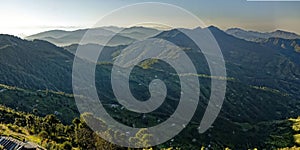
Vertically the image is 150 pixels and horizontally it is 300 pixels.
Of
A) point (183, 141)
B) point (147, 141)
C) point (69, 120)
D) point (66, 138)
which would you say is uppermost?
point (66, 138)

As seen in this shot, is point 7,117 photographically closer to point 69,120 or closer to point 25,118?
point 25,118

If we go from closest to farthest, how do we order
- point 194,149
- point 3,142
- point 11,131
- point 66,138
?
1. point 3,142
2. point 11,131
3. point 66,138
4. point 194,149

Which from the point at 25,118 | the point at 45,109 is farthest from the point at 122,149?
the point at 45,109

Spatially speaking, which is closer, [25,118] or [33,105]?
[25,118]

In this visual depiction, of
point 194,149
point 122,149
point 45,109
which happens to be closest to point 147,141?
point 122,149

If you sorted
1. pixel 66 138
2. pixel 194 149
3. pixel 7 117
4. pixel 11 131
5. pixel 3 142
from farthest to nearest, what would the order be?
1. pixel 194 149
2. pixel 7 117
3. pixel 66 138
4. pixel 11 131
5. pixel 3 142

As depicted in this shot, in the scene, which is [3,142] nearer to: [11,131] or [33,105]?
[11,131]

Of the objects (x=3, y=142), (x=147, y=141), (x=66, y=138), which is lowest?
(x=147, y=141)

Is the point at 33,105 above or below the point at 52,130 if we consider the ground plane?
below

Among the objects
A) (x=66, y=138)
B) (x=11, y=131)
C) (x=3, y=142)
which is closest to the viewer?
(x=3, y=142)

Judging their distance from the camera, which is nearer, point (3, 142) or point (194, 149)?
point (3, 142)
